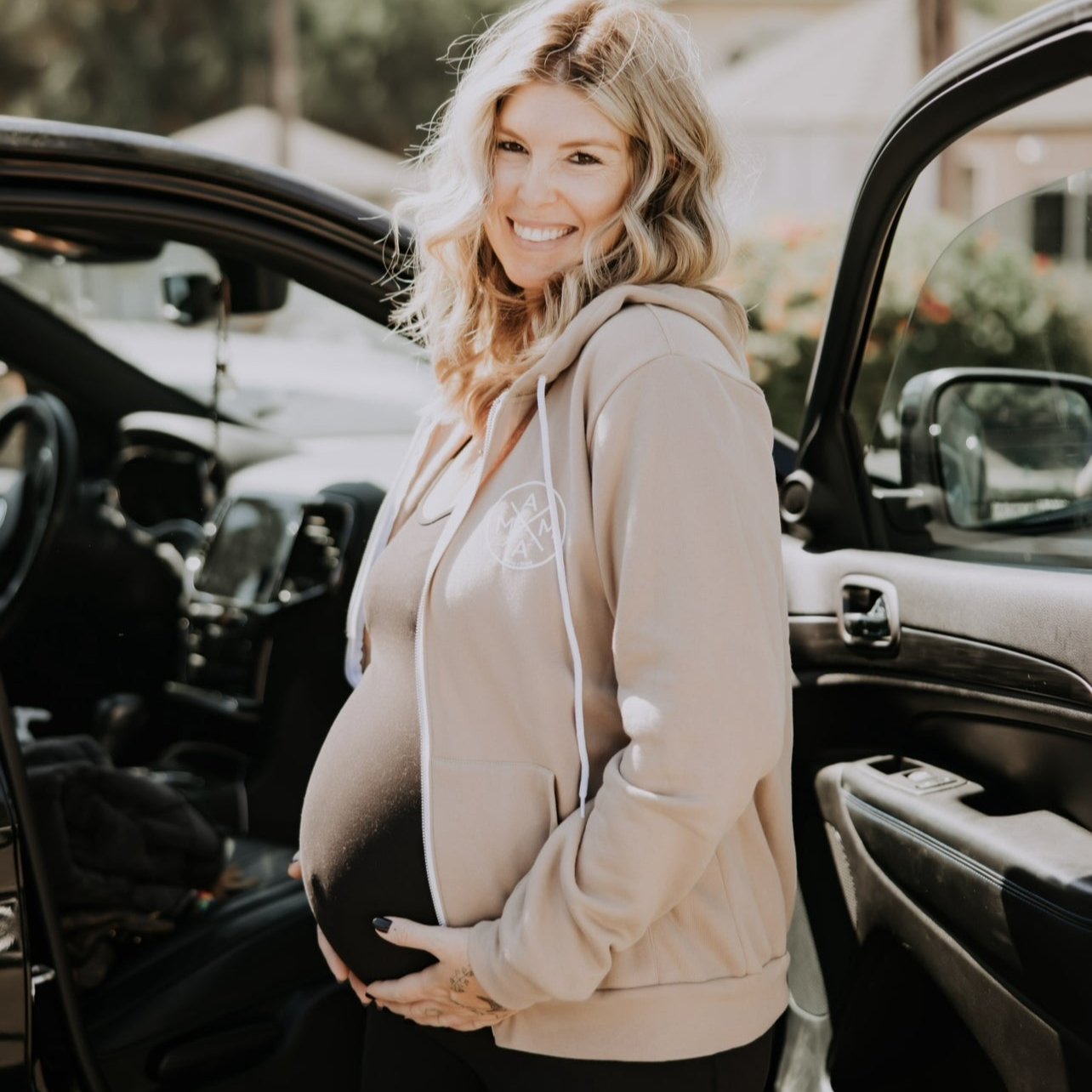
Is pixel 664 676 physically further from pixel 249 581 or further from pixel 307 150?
pixel 307 150

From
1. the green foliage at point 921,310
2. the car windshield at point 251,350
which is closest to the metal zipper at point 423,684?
the green foliage at point 921,310

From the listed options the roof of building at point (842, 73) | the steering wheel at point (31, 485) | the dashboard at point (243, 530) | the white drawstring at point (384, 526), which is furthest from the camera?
the roof of building at point (842, 73)

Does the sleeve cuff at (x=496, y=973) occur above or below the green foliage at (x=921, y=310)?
below

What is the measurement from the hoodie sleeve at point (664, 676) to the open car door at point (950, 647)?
Answer: 489 mm

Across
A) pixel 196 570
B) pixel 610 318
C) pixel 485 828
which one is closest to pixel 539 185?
pixel 610 318

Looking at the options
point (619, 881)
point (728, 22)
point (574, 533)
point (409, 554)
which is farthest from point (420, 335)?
point (728, 22)

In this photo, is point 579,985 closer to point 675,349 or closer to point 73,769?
point 675,349

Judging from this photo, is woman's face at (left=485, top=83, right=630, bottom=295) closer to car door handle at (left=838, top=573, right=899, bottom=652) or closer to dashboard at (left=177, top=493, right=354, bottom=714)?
car door handle at (left=838, top=573, right=899, bottom=652)

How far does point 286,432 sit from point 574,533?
7.82ft

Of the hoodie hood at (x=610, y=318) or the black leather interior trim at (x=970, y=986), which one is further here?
the black leather interior trim at (x=970, y=986)

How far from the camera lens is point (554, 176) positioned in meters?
1.63

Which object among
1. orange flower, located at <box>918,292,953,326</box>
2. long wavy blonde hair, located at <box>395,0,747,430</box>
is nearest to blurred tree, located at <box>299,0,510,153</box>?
orange flower, located at <box>918,292,953,326</box>

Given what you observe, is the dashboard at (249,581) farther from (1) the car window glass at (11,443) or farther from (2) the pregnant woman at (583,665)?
(2) the pregnant woman at (583,665)

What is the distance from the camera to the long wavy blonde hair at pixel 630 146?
5.21 feet
